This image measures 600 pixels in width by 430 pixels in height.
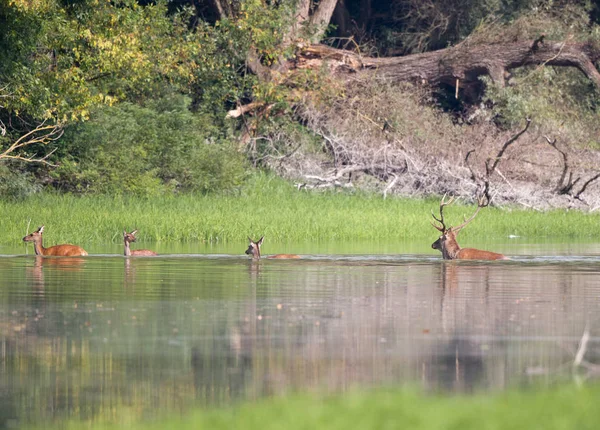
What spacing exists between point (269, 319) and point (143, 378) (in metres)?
3.54

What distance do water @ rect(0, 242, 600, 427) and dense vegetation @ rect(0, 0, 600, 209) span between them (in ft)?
37.3

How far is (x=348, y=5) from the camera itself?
4881cm

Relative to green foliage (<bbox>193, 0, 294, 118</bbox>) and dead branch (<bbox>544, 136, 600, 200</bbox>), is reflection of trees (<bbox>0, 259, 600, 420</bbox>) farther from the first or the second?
green foliage (<bbox>193, 0, 294, 118</bbox>)

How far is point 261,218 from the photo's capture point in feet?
97.5

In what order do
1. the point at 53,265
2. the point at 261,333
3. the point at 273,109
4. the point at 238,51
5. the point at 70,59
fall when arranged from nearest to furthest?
1. the point at 261,333
2. the point at 53,265
3. the point at 70,59
4. the point at 238,51
5. the point at 273,109

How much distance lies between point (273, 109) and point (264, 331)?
93.9 ft

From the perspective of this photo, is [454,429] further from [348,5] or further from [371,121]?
[348,5]

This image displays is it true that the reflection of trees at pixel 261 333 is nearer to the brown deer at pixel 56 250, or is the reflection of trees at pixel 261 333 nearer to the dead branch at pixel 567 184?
the brown deer at pixel 56 250

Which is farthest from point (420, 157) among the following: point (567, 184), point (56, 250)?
point (56, 250)

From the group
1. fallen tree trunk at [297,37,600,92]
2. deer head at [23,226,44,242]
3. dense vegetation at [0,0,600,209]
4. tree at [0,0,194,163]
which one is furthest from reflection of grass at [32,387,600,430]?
fallen tree trunk at [297,37,600,92]

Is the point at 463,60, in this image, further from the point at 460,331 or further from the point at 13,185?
the point at 460,331

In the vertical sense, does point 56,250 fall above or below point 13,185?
below

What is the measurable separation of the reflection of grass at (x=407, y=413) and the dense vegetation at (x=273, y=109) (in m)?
20.5

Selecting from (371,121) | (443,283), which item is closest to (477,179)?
(371,121)
